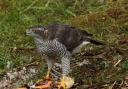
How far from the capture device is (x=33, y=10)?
11945 millimetres

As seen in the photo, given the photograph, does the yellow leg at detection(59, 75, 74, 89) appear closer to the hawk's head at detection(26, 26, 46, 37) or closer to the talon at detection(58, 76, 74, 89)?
the talon at detection(58, 76, 74, 89)

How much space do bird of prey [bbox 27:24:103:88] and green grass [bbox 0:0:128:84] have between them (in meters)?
1.23

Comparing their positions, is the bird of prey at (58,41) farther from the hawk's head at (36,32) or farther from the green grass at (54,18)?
the green grass at (54,18)

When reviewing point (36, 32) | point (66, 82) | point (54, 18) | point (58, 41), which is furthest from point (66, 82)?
point (54, 18)

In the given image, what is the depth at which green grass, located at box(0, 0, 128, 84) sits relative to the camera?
10055 mm

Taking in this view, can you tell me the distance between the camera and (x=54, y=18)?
11.5 meters

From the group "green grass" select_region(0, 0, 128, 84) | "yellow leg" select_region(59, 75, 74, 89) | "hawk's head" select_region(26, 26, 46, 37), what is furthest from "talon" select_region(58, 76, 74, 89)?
"green grass" select_region(0, 0, 128, 84)

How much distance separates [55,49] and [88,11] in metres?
3.77

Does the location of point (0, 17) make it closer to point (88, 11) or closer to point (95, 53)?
point (88, 11)

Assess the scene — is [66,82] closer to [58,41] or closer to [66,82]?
[66,82]

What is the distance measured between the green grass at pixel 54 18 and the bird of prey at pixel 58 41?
1226 millimetres

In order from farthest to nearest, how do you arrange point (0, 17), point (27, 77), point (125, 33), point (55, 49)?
point (0, 17) < point (125, 33) < point (27, 77) < point (55, 49)

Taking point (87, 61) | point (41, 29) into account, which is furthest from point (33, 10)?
point (41, 29)

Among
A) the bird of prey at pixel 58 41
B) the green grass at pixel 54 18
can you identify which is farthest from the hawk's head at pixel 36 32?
the green grass at pixel 54 18
